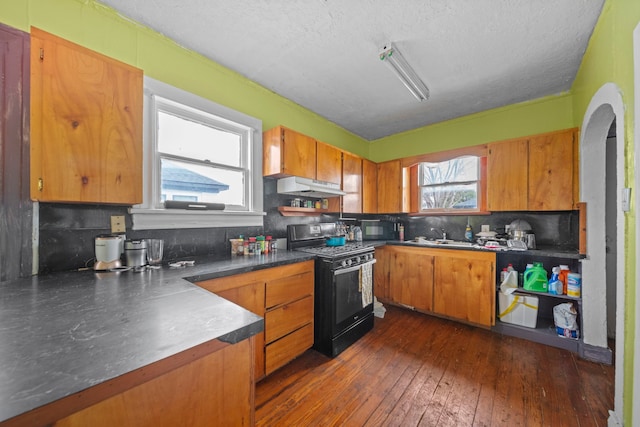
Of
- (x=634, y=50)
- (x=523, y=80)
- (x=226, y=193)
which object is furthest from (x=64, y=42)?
(x=523, y=80)

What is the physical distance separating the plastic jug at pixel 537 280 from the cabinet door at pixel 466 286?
0.33 m

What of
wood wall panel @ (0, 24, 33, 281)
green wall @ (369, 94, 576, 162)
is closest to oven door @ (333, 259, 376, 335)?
wood wall panel @ (0, 24, 33, 281)

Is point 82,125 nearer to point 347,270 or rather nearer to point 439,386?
point 347,270

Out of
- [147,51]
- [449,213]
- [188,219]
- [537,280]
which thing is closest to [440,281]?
[537,280]

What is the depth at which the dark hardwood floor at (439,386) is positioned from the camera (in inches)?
59.7

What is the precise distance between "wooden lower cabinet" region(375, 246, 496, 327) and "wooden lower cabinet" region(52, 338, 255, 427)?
265 cm

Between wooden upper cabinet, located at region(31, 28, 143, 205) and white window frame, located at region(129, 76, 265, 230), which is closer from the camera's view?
wooden upper cabinet, located at region(31, 28, 143, 205)

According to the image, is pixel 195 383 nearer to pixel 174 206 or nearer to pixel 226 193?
pixel 174 206

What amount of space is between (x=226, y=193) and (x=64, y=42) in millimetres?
1421

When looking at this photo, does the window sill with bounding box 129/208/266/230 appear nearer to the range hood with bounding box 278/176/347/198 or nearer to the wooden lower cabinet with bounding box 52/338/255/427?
the range hood with bounding box 278/176/347/198

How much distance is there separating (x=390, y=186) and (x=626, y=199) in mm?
2547

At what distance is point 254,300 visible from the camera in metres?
1.75

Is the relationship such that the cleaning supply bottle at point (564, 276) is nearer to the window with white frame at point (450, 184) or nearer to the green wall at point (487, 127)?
the window with white frame at point (450, 184)

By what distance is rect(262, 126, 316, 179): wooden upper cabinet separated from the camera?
2488 mm
